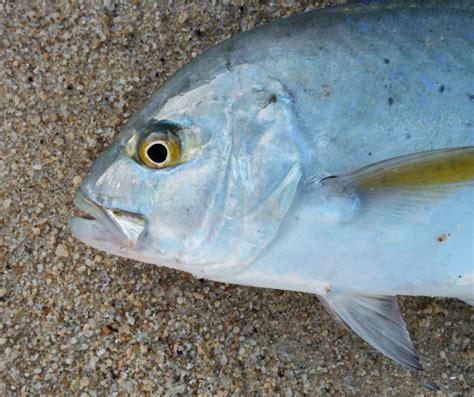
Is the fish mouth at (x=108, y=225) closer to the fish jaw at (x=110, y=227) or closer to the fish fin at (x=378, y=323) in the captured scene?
the fish jaw at (x=110, y=227)

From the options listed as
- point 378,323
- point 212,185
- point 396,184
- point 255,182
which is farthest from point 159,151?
point 378,323

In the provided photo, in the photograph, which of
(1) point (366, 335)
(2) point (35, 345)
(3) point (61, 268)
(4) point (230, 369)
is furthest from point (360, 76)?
(2) point (35, 345)

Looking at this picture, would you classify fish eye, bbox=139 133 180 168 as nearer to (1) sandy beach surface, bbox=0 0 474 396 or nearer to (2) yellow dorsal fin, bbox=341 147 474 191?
(2) yellow dorsal fin, bbox=341 147 474 191

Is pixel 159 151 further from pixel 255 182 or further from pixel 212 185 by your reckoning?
pixel 255 182

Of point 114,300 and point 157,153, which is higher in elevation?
point 157,153

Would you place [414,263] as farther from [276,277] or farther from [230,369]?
[230,369]
